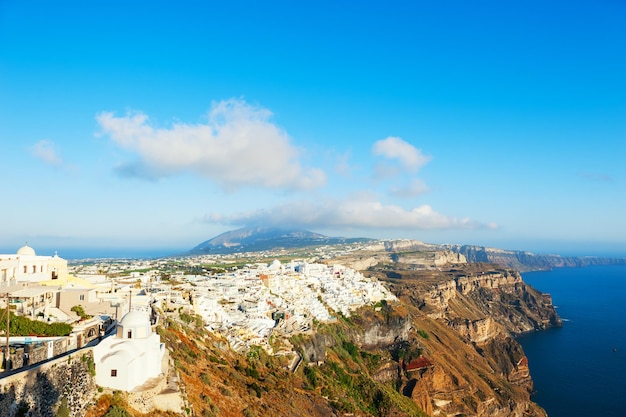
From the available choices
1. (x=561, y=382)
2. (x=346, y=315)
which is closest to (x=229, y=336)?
(x=346, y=315)

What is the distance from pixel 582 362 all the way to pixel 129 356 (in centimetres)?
8681

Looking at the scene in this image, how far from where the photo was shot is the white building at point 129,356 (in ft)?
65.1

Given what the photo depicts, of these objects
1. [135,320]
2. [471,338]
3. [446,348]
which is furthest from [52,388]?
[471,338]

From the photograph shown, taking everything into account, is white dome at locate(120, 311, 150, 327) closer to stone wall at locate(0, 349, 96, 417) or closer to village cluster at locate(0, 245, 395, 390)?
village cluster at locate(0, 245, 395, 390)

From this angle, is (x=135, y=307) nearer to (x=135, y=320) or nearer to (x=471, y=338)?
(x=135, y=320)

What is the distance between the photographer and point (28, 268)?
3638 cm

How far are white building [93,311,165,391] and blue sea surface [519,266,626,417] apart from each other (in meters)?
61.6

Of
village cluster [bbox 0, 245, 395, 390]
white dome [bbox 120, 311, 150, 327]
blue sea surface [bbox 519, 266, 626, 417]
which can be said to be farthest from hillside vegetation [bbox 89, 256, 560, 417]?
white dome [bbox 120, 311, 150, 327]

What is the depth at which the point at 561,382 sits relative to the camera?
73.7 metres

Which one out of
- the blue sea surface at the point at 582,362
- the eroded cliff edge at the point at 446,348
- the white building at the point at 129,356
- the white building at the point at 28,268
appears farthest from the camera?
the blue sea surface at the point at 582,362

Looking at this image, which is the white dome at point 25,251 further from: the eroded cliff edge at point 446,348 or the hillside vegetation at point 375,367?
the eroded cliff edge at point 446,348

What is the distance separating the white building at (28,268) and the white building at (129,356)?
1687cm

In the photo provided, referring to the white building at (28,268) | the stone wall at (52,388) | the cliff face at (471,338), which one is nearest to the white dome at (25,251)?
the white building at (28,268)

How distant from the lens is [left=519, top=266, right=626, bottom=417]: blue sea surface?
212ft
